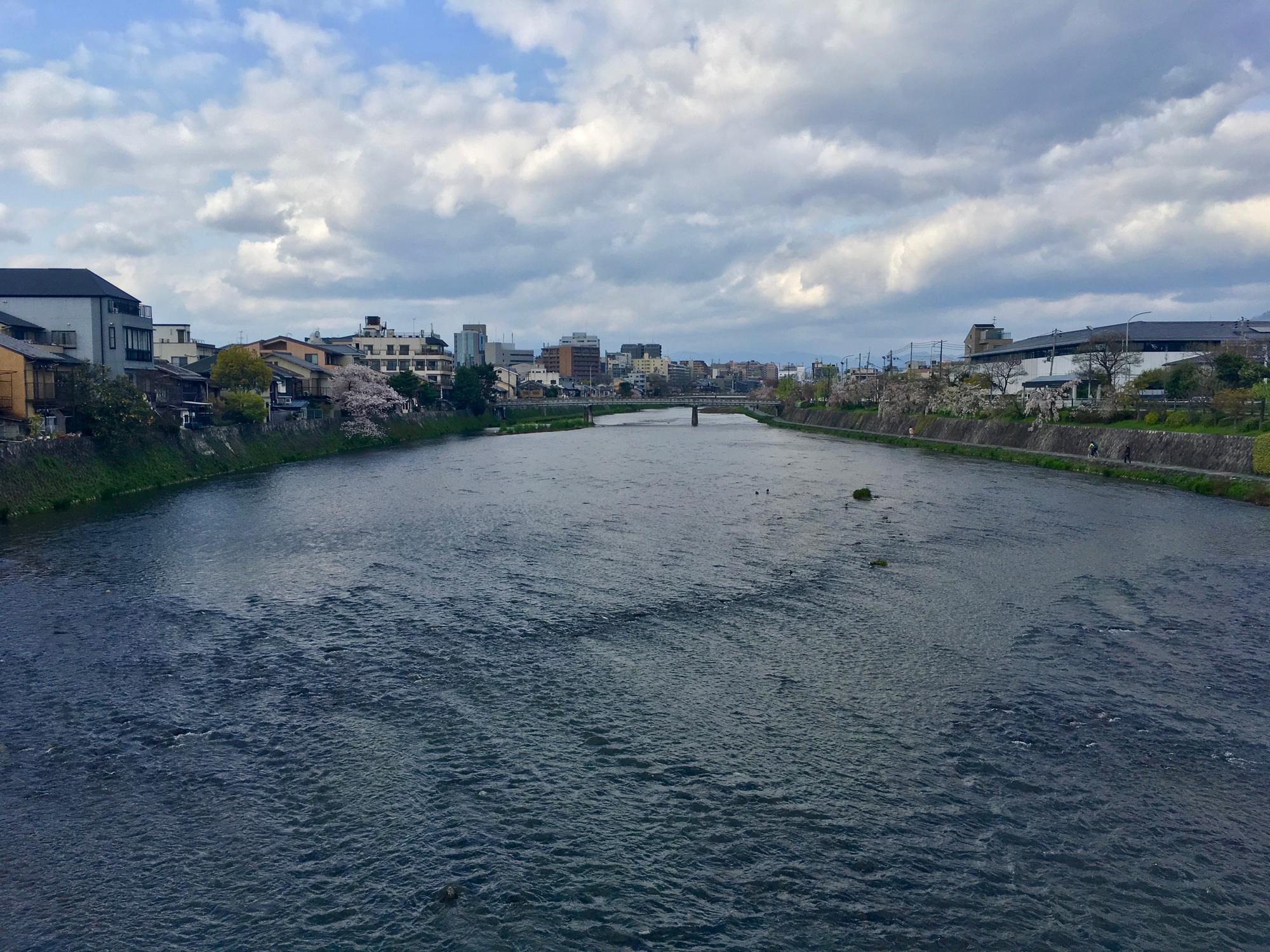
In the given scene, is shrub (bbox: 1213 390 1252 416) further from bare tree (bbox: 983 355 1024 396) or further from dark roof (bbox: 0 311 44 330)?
dark roof (bbox: 0 311 44 330)

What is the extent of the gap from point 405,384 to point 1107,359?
54.1 metres

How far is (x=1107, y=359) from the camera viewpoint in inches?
2125

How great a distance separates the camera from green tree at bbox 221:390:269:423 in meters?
50.0

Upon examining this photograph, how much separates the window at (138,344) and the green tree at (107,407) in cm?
1208

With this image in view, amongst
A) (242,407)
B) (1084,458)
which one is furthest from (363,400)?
(1084,458)

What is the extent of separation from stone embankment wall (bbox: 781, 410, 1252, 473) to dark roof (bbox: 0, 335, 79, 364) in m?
49.7

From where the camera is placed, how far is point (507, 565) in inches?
907

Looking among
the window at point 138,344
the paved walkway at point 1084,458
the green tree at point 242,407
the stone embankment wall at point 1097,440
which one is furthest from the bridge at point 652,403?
the window at point 138,344

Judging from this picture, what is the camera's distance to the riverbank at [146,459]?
3002cm

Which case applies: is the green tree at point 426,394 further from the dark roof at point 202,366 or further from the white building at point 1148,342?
the white building at point 1148,342

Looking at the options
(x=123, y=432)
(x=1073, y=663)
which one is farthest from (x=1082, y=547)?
(x=123, y=432)

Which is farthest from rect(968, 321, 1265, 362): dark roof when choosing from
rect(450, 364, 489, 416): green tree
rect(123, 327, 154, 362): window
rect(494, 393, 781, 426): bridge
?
rect(123, 327, 154, 362): window

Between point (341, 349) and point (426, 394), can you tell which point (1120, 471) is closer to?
point (426, 394)

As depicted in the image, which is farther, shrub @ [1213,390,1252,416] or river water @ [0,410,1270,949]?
shrub @ [1213,390,1252,416]
